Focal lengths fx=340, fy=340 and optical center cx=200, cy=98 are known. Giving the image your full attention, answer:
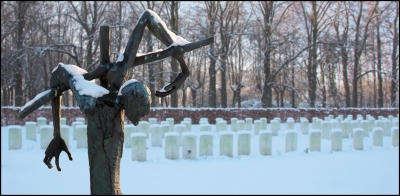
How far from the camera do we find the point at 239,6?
27.7 m

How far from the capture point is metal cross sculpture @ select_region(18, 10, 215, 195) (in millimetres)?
1513

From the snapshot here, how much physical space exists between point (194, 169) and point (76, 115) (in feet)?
41.3

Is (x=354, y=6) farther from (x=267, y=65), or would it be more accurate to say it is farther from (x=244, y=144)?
(x=244, y=144)

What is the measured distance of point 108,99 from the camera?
160cm

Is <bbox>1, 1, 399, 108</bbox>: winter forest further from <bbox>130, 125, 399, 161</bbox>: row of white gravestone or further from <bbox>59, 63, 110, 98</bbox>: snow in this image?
<bbox>59, 63, 110, 98</bbox>: snow

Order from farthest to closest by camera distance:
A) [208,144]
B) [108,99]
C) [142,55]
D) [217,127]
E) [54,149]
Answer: [217,127]
[208,144]
[142,55]
[54,149]
[108,99]

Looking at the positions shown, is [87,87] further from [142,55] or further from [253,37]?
[253,37]

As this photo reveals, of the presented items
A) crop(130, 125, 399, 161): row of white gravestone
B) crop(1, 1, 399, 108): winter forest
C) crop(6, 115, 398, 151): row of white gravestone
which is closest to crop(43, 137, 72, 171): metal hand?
crop(130, 125, 399, 161): row of white gravestone

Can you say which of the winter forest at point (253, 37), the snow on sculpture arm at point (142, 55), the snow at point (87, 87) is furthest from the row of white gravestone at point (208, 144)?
the winter forest at point (253, 37)

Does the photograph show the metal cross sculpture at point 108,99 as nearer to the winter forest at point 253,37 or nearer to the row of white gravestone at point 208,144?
the row of white gravestone at point 208,144

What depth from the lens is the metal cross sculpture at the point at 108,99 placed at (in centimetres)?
151

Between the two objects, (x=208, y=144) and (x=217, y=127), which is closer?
(x=208, y=144)

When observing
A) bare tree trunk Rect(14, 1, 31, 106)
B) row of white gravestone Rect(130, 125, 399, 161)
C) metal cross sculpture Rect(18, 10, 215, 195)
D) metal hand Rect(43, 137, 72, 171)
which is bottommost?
row of white gravestone Rect(130, 125, 399, 161)

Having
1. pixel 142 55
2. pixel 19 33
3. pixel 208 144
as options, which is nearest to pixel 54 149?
pixel 142 55
